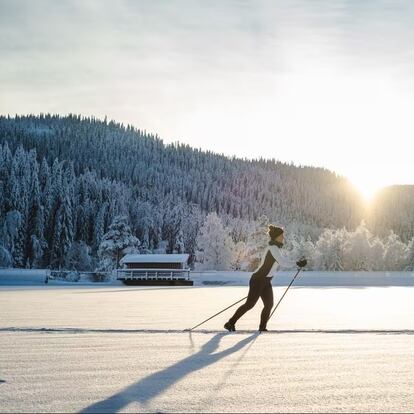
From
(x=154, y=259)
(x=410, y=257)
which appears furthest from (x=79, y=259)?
(x=410, y=257)

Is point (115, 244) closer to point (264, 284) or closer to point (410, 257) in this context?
point (410, 257)

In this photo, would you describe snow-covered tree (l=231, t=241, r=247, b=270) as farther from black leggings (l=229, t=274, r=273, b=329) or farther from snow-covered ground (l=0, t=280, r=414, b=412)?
snow-covered ground (l=0, t=280, r=414, b=412)

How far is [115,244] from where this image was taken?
58.6 metres

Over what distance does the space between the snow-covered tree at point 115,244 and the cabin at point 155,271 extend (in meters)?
10.7

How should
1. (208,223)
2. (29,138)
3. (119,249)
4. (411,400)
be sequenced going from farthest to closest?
(29,138) → (208,223) → (119,249) → (411,400)

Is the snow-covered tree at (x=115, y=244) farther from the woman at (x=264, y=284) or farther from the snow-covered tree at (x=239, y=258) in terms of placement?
the woman at (x=264, y=284)

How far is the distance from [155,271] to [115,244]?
13648mm

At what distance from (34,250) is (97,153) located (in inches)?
4216

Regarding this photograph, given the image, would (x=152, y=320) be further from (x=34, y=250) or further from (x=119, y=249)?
(x=34, y=250)

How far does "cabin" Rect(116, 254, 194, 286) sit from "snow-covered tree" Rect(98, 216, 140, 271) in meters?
10.7

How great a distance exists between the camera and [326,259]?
231 feet

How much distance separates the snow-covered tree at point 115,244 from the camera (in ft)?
192

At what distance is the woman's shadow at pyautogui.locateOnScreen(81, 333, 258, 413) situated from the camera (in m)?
4.33

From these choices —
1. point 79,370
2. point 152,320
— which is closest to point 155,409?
point 79,370
